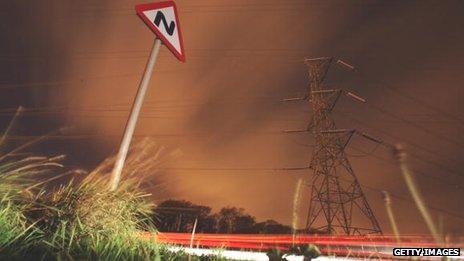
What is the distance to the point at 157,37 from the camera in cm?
760

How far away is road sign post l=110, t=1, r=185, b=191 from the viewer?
6.66 metres

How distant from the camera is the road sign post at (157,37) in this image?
6.66m

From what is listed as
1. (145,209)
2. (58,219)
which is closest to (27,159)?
(58,219)

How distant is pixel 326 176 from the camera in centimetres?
2334

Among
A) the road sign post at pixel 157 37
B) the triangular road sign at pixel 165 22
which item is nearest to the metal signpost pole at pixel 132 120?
the road sign post at pixel 157 37

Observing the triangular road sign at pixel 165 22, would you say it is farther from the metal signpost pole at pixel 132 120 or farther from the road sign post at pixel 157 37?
the metal signpost pole at pixel 132 120

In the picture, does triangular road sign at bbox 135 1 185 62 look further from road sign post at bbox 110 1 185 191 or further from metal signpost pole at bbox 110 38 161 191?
metal signpost pole at bbox 110 38 161 191

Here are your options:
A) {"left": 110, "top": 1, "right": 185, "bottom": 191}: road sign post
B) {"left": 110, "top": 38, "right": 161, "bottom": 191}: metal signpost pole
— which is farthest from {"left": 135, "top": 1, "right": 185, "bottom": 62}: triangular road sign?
{"left": 110, "top": 38, "right": 161, "bottom": 191}: metal signpost pole

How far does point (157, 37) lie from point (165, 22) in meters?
0.29

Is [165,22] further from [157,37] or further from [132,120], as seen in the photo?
[132,120]

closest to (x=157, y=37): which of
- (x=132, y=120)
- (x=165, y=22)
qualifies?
(x=165, y=22)

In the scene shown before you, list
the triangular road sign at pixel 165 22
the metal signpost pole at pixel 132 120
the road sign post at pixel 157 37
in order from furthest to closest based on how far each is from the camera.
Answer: the triangular road sign at pixel 165 22 < the road sign post at pixel 157 37 < the metal signpost pole at pixel 132 120

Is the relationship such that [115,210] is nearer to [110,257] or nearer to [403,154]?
[110,257]

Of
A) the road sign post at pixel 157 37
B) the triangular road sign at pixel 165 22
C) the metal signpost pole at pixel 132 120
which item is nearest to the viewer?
the metal signpost pole at pixel 132 120
